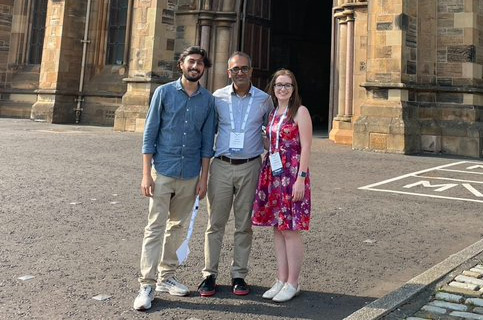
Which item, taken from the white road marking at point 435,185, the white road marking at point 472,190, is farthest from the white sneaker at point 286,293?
the white road marking at point 472,190

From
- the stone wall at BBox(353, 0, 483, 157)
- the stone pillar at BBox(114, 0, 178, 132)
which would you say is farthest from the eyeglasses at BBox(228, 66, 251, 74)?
the stone pillar at BBox(114, 0, 178, 132)

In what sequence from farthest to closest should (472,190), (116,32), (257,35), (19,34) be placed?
(19,34) < (116,32) < (257,35) < (472,190)

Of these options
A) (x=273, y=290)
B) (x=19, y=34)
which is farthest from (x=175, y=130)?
(x=19, y=34)

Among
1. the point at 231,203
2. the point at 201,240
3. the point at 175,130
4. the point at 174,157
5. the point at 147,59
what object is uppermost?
the point at 147,59

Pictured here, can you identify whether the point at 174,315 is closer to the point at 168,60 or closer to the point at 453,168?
the point at 453,168

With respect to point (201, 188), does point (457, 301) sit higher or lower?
lower

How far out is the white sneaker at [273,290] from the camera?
2943mm

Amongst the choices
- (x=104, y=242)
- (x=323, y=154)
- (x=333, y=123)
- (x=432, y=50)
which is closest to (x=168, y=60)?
(x=333, y=123)

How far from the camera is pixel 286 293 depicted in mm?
2916

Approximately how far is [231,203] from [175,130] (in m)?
0.63

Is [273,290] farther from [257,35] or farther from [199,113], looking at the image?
[257,35]

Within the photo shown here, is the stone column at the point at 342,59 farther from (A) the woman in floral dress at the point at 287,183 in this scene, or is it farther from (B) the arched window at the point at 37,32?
(B) the arched window at the point at 37,32

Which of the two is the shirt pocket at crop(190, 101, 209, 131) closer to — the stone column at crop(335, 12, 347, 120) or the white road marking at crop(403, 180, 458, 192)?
the white road marking at crop(403, 180, 458, 192)

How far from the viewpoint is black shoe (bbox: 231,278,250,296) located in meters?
2.97
